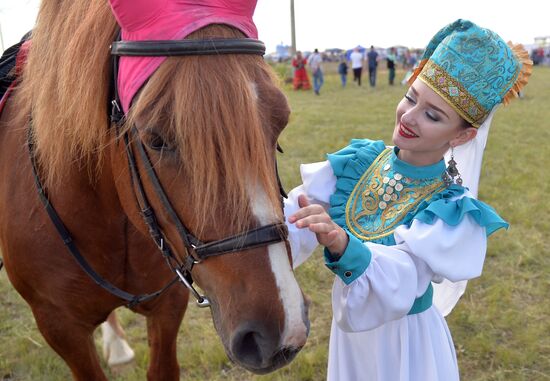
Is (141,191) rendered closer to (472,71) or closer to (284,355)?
(284,355)

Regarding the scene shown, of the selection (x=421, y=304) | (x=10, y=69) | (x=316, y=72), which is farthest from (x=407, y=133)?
(x=316, y=72)

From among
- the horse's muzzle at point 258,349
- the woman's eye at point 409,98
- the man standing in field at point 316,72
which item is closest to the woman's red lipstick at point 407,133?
the woman's eye at point 409,98

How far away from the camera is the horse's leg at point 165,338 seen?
7.17ft

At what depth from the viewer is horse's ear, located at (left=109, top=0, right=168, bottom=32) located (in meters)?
1.27

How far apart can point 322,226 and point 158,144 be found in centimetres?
50

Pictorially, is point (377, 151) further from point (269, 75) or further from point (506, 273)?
point (506, 273)

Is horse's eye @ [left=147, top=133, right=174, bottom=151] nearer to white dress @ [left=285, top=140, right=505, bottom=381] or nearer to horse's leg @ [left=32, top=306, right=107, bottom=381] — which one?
white dress @ [left=285, top=140, right=505, bottom=381]

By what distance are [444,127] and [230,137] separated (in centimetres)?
79

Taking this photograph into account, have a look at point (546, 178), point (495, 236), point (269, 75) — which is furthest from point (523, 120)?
point (269, 75)

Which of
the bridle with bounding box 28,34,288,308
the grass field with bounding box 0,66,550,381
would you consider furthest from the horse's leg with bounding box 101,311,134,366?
the bridle with bounding box 28,34,288,308

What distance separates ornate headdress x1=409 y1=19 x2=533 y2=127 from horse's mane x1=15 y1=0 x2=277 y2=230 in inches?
23.2

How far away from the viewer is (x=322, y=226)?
4.47ft

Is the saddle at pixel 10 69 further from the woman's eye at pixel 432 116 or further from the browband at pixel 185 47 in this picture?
the woman's eye at pixel 432 116

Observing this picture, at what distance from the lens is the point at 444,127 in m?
1.61
